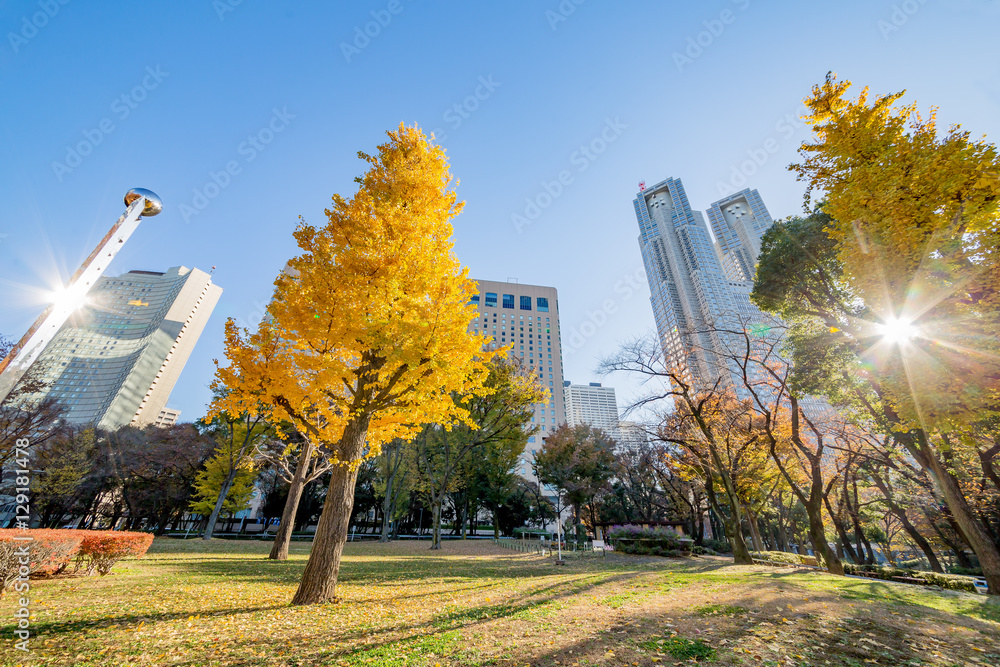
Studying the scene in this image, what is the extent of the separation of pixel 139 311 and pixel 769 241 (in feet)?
270

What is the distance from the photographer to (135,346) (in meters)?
62.0

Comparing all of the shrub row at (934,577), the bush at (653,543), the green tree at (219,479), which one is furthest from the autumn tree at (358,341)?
the green tree at (219,479)

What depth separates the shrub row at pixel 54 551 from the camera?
575 cm

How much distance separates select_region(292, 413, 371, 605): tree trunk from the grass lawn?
396mm

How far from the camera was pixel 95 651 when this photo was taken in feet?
12.8

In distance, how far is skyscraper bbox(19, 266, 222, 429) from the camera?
57.0 m

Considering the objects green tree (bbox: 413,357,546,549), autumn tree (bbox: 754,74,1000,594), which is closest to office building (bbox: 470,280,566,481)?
green tree (bbox: 413,357,546,549)

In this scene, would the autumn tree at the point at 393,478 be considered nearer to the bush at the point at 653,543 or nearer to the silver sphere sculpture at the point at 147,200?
the bush at the point at 653,543

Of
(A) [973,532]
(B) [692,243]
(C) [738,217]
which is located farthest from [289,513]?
(C) [738,217]

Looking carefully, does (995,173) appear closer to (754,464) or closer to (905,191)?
(905,191)

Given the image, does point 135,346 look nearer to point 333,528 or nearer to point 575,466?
point 575,466

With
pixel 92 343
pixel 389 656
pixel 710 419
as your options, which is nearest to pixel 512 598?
pixel 389 656

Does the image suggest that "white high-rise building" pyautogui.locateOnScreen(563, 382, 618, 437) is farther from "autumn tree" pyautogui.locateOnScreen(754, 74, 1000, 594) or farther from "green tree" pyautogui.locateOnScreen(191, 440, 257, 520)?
"autumn tree" pyautogui.locateOnScreen(754, 74, 1000, 594)

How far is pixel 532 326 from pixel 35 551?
95.1m
